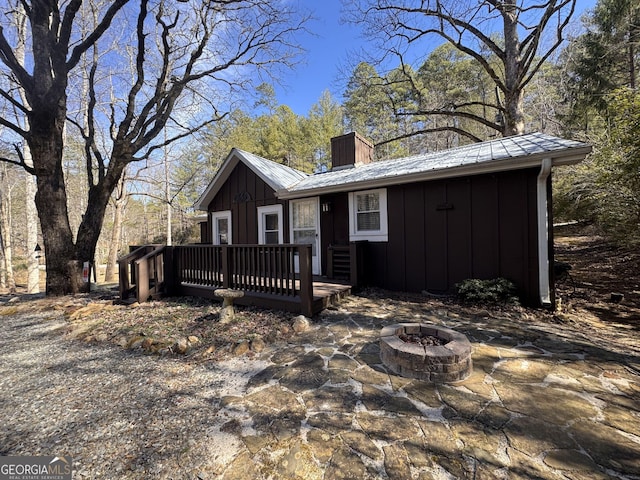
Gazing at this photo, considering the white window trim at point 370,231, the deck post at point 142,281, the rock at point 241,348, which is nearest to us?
the rock at point 241,348

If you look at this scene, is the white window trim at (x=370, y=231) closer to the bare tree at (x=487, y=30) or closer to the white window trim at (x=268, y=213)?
the white window trim at (x=268, y=213)

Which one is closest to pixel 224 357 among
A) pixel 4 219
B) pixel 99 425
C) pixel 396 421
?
pixel 99 425

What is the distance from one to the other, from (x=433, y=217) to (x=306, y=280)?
3.09 m

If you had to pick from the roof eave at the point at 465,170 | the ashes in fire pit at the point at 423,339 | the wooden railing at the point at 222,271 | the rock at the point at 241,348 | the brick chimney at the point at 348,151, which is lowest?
the rock at the point at 241,348

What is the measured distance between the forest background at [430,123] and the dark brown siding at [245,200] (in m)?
2.21

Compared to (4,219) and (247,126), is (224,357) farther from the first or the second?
(247,126)

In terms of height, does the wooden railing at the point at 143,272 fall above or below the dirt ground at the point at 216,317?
above

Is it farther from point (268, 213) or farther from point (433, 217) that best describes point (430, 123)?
point (433, 217)

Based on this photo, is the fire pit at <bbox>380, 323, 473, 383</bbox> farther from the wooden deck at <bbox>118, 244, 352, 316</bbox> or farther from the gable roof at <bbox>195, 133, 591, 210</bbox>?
the gable roof at <bbox>195, 133, 591, 210</bbox>

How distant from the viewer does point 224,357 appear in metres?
3.18

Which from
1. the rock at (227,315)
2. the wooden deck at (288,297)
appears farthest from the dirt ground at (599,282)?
the rock at (227,315)

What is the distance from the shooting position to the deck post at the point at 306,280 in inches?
165

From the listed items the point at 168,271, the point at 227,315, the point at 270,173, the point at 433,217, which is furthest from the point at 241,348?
the point at 270,173

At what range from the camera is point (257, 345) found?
338 centimetres
